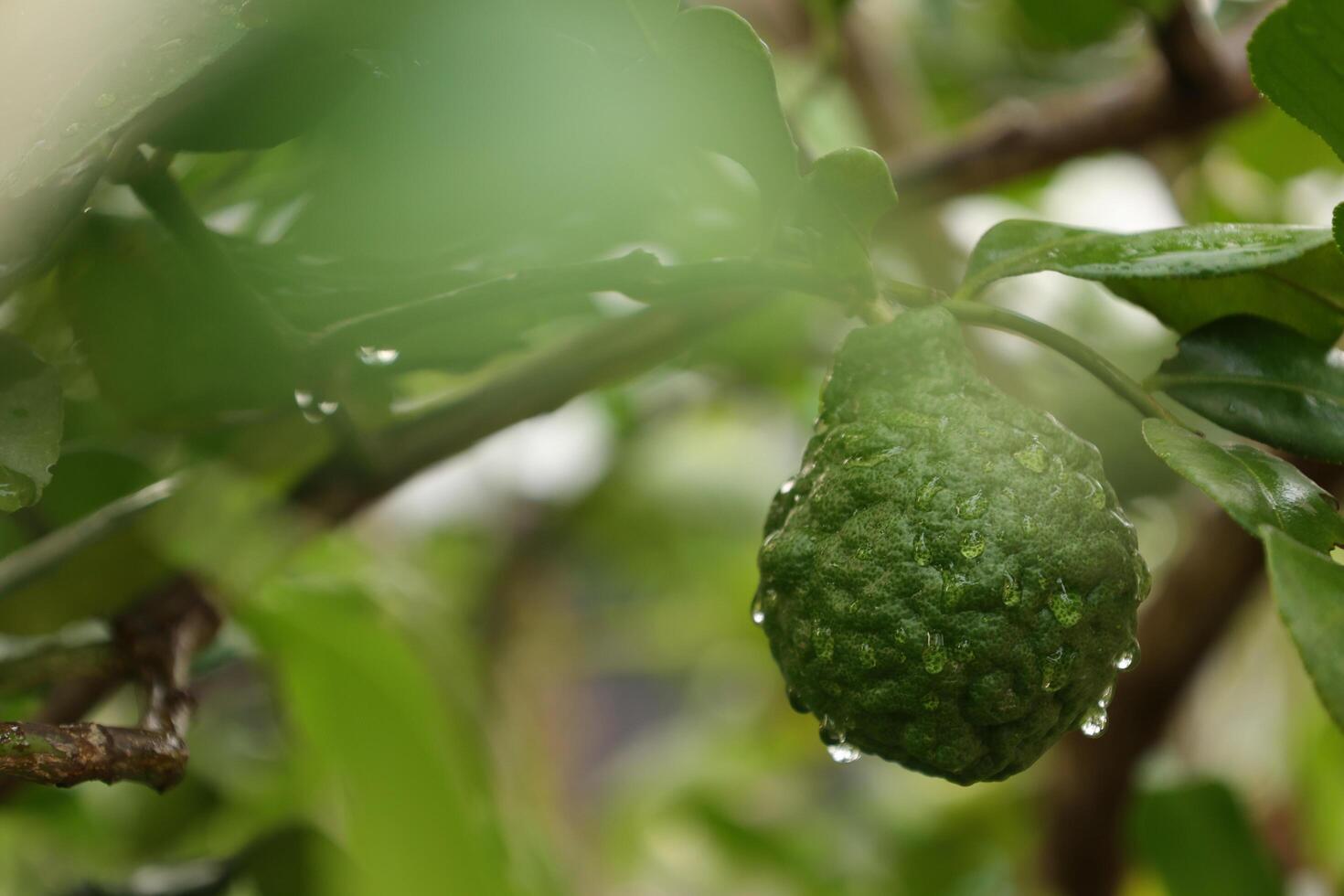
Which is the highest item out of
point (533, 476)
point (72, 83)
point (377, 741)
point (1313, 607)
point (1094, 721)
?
point (72, 83)

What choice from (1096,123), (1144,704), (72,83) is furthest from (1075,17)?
(72,83)

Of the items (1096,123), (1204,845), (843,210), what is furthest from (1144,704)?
(843,210)

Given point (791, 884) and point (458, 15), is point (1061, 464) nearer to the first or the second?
point (458, 15)

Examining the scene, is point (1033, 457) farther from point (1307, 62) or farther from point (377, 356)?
point (377, 356)

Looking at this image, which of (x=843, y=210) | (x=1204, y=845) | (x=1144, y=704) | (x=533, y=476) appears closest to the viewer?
(x=843, y=210)

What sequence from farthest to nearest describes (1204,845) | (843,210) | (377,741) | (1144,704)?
(1144,704) → (1204,845) → (377,741) → (843,210)

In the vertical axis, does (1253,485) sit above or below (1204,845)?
above

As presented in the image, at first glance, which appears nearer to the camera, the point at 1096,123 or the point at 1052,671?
the point at 1052,671
